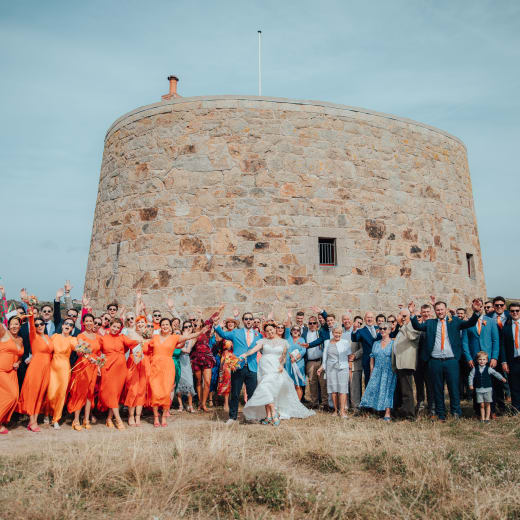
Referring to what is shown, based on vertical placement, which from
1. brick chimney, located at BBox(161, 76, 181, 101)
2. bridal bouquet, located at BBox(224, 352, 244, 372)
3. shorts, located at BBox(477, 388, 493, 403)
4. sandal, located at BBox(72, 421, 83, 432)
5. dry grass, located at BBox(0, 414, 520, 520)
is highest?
brick chimney, located at BBox(161, 76, 181, 101)

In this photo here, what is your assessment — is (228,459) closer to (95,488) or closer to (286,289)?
(95,488)

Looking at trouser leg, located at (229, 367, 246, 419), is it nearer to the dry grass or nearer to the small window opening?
the dry grass

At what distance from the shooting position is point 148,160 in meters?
12.0

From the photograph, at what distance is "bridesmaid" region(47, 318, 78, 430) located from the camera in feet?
24.8

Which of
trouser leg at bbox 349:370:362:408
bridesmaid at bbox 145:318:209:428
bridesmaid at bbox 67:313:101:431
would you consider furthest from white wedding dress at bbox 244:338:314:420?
bridesmaid at bbox 67:313:101:431

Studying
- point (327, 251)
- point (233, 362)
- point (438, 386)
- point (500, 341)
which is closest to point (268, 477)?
point (233, 362)

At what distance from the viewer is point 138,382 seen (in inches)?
313

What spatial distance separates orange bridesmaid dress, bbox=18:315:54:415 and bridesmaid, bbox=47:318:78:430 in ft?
0.24

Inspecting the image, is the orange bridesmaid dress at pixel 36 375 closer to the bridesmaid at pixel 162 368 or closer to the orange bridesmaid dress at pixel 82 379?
the orange bridesmaid dress at pixel 82 379

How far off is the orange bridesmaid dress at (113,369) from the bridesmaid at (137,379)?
20 cm

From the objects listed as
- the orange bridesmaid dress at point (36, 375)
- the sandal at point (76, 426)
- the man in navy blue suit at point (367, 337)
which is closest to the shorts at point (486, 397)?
the man in navy blue suit at point (367, 337)

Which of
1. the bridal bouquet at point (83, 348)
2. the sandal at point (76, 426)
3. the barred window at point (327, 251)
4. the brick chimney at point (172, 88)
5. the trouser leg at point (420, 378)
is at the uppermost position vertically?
the brick chimney at point (172, 88)

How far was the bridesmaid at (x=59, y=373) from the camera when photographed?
756cm

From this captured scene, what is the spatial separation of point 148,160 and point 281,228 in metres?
3.56
